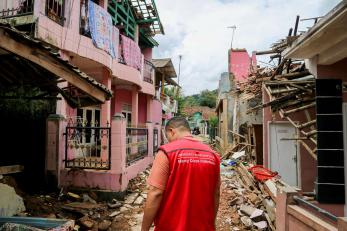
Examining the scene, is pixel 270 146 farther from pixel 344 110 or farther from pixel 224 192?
pixel 344 110

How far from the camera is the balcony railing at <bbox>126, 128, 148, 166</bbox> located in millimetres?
9437

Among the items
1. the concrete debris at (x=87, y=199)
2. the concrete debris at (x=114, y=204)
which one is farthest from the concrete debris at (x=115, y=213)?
the concrete debris at (x=87, y=199)

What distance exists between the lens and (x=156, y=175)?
254 centimetres

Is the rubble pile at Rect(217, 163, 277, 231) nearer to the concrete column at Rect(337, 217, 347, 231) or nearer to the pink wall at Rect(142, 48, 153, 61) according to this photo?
the concrete column at Rect(337, 217, 347, 231)

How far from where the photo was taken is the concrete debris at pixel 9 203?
4902mm

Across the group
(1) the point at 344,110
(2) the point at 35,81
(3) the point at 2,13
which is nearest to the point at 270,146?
(1) the point at 344,110

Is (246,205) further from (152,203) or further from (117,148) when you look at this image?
(152,203)

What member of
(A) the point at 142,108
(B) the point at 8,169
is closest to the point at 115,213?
(B) the point at 8,169

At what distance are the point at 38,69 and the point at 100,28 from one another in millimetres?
6001

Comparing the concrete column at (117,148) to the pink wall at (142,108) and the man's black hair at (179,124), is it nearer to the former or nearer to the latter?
the man's black hair at (179,124)

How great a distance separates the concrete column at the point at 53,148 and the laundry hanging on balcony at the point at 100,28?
3.50 meters

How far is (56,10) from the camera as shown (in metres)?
8.66

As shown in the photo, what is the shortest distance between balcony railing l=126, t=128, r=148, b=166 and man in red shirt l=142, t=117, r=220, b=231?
649 centimetres

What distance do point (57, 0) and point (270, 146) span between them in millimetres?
8228
